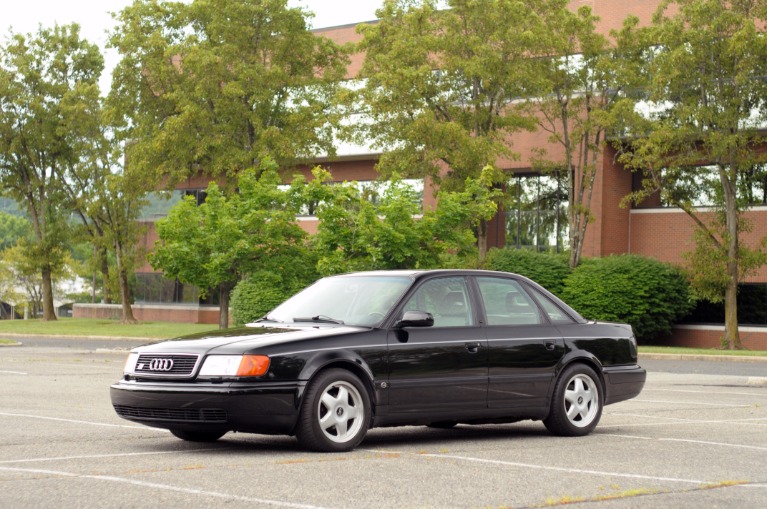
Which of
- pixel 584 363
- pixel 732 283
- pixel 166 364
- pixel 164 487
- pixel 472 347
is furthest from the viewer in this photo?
pixel 732 283

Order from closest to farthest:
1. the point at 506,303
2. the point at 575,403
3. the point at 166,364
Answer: the point at 166,364, the point at 506,303, the point at 575,403

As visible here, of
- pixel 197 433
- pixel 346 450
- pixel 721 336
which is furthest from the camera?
pixel 721 336

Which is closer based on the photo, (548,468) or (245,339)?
(548,468)

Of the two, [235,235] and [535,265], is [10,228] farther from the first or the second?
[235,235]

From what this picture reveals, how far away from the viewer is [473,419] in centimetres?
1062

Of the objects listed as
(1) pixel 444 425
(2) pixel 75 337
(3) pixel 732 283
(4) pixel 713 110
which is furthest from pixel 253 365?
(2) pixel 75 337

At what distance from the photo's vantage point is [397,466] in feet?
28.4

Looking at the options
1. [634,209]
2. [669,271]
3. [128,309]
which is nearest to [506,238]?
[634,209]

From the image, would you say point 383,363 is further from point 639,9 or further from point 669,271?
point 639,9

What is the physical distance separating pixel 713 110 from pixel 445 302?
88.3ft

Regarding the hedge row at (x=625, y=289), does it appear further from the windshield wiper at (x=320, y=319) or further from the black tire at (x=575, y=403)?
A: the windshield wiper at (x=320, y=319)

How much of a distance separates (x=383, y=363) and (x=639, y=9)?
37.6 m

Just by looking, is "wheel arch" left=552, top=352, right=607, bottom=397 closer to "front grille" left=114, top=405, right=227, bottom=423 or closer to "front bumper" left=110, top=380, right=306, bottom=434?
"front bumper" left=110, top=380, right=306, bottom=434

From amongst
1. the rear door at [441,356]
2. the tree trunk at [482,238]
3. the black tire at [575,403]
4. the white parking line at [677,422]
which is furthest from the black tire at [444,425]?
the tree trunk at [482,238]
